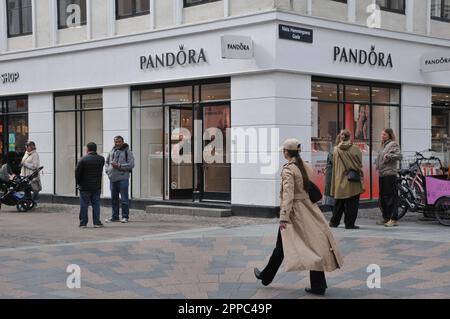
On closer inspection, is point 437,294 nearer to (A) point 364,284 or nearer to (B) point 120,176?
(A) point 364,284

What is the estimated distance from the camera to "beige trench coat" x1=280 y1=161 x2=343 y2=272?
7062 mm

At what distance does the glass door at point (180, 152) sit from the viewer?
16406 millimetres

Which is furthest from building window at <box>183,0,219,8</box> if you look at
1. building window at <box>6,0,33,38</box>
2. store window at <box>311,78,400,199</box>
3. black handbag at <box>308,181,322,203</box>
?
black handbag at <box>308,181,322,203</box>

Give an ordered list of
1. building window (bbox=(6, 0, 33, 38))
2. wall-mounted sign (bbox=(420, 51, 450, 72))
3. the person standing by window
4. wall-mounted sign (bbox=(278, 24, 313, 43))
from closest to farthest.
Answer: the person standing by window → wall-mounted sign (bbox=(278, 24, 313, 43)) → wall-mounted sign (bbox=(420, 51, 450, 72)) → building window (bbox=(6, 0, 33, 38))

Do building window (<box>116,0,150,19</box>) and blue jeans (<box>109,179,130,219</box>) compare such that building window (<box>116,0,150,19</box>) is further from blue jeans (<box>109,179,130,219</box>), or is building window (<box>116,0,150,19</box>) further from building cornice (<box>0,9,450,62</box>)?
blue jeans (<box>109,179,130,219</box>)

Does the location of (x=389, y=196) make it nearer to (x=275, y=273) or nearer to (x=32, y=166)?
(x=275, y=273)

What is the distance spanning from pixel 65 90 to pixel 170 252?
10.1m

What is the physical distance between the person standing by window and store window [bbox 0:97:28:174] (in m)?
12.0

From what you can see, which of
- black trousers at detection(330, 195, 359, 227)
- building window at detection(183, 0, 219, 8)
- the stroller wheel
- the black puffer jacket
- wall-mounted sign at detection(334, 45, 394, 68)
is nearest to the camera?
black trousers at detection(330, 195, 359, 227)

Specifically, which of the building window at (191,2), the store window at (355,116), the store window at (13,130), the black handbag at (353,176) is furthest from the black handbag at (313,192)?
the store window at (13,130)

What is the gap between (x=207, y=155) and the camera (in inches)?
627

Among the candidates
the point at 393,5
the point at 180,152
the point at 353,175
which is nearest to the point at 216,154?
the point at 180,152

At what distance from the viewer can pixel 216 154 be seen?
1576cm
